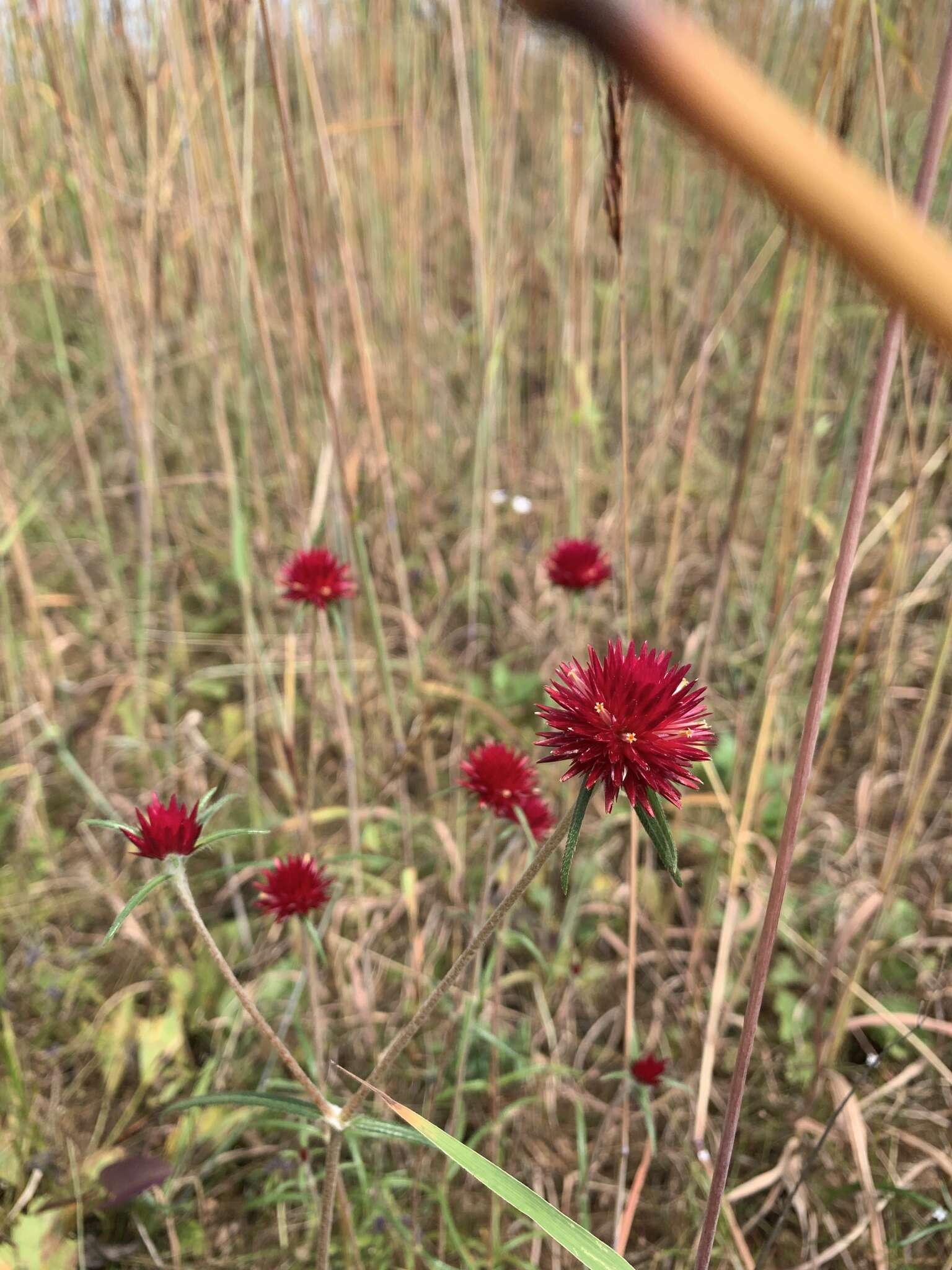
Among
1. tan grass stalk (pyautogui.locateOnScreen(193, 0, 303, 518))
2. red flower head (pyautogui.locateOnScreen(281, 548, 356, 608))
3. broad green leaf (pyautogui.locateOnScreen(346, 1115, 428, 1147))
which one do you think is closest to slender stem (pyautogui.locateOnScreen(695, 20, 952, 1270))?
broad green leaf (pyautogui.locateOnScreen(346, 1115, 428, 1147))

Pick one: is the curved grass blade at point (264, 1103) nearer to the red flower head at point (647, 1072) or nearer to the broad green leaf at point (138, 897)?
the broad green leaf at point (138, 897)

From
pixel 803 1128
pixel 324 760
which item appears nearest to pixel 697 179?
pixel 324 760

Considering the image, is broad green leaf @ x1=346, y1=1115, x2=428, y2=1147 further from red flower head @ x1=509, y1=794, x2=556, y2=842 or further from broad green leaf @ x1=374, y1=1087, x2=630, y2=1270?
red flower head @ x1=509, y1=794, x2=556, y2=842

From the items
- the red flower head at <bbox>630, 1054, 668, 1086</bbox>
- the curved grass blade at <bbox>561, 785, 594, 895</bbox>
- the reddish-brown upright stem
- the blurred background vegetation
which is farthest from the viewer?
the blurred background vegetation

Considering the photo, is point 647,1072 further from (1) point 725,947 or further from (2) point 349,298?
(2) point 349,298

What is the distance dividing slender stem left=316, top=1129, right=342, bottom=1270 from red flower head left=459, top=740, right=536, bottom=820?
237mm

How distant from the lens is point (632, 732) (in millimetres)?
398

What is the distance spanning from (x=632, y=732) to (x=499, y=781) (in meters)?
0.26

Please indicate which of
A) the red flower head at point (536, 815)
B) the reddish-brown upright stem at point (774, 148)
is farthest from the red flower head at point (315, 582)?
the reddish-brown upright stem at point (774, 148)

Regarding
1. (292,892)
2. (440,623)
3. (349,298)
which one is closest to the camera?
(292,892)

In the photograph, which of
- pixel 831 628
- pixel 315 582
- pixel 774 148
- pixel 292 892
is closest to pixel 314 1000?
pixel 292 892

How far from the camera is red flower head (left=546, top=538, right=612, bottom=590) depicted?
0.80m

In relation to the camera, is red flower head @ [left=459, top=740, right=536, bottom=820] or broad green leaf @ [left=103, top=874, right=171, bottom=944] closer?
broad green leaf @ [left=103, top=874, right=171, bottom=944]

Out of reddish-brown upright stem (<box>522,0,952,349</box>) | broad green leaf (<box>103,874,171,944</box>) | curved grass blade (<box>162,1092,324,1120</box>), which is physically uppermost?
reddish-brown upright stem (<box>522,0,952,349</box>)
